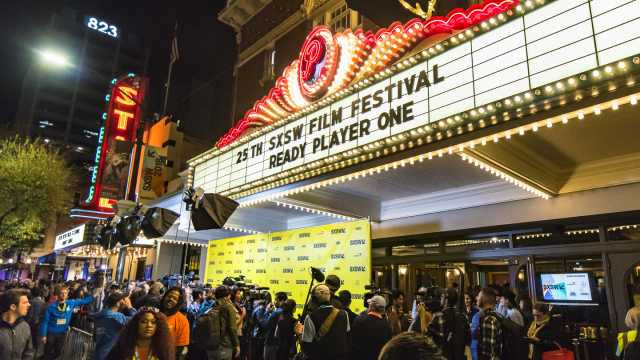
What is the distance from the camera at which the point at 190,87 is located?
32.6 metres

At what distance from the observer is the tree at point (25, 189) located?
23.0m

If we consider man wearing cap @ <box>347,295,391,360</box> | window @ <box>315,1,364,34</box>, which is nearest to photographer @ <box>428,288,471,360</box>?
man wearing cap @ <box>347,295,391,360</box>

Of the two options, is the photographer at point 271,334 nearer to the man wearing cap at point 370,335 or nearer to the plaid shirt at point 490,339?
the man wearing cap at point 370,335

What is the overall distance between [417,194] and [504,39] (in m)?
5.53

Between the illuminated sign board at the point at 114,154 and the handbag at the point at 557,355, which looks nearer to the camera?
the handbag at the point at 557,355

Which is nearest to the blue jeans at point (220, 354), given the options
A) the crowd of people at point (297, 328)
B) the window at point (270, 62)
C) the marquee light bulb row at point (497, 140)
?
the crowd of people at point (297, 328)

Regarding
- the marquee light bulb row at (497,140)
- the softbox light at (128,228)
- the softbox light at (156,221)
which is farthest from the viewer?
the softbox light at (128,228)

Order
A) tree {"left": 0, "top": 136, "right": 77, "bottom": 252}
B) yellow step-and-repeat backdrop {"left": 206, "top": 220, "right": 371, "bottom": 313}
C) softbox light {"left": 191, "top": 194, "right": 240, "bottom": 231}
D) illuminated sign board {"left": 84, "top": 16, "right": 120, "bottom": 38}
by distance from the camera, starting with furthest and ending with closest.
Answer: illuminated sign board {"left": 84, "top": 16, "right": 120, "bottom": 38} → tree {"left": 0, "top": 136, "right": 77, "bottom": 252} → yellow step-and-repeat backdrop {"left": 206, "top": 220, "right": 371, "bottom": 313} → softbox light {"left": 191, "top": 194, "right": 240, "bottom": 231}

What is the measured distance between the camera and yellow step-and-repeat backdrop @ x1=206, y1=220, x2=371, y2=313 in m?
9.44

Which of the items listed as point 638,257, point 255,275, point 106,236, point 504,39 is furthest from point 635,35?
point 106,236

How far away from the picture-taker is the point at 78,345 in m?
6.14

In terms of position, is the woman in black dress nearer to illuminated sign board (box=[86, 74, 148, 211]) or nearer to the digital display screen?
the digital display screen

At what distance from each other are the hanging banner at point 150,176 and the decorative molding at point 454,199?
12.9 meters

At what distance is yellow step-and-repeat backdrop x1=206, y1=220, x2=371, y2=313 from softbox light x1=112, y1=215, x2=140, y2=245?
3849 millimetres
